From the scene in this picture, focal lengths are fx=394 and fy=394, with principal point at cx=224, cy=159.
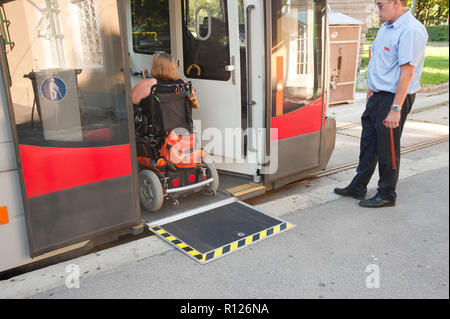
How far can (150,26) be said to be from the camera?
5254 millimetres

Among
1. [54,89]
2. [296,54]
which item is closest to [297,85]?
[296,54]

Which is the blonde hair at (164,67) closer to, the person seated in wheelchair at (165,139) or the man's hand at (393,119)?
the person seated in wheelchair at (165,139)

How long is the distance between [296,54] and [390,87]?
3.37 ft

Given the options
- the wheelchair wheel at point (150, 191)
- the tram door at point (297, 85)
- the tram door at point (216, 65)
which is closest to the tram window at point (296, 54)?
the tram door at point (297, 85)

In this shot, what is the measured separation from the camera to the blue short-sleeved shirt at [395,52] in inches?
140

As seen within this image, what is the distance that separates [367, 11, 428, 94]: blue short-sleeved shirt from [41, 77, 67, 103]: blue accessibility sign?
2.91 metres

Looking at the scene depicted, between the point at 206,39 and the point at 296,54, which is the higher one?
the point at 206,39

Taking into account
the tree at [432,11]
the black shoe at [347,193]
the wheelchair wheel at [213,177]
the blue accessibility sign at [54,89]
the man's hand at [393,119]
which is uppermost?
the tree at [432,11]

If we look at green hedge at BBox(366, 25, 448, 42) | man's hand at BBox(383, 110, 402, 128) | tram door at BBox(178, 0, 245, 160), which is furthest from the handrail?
green hedge at BBox(366, 25, 448, 42)

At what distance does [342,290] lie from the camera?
284 cm

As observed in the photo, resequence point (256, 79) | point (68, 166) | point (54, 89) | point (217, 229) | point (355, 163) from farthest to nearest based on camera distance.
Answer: point (355, 163)
point (256, 79)
point (217, 229)
point (68, 166)
point (54, 89)

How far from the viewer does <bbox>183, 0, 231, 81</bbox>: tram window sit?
173 inches

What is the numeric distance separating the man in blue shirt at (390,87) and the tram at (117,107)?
673 mm

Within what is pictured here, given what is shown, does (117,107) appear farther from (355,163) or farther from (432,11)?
(355,163)
